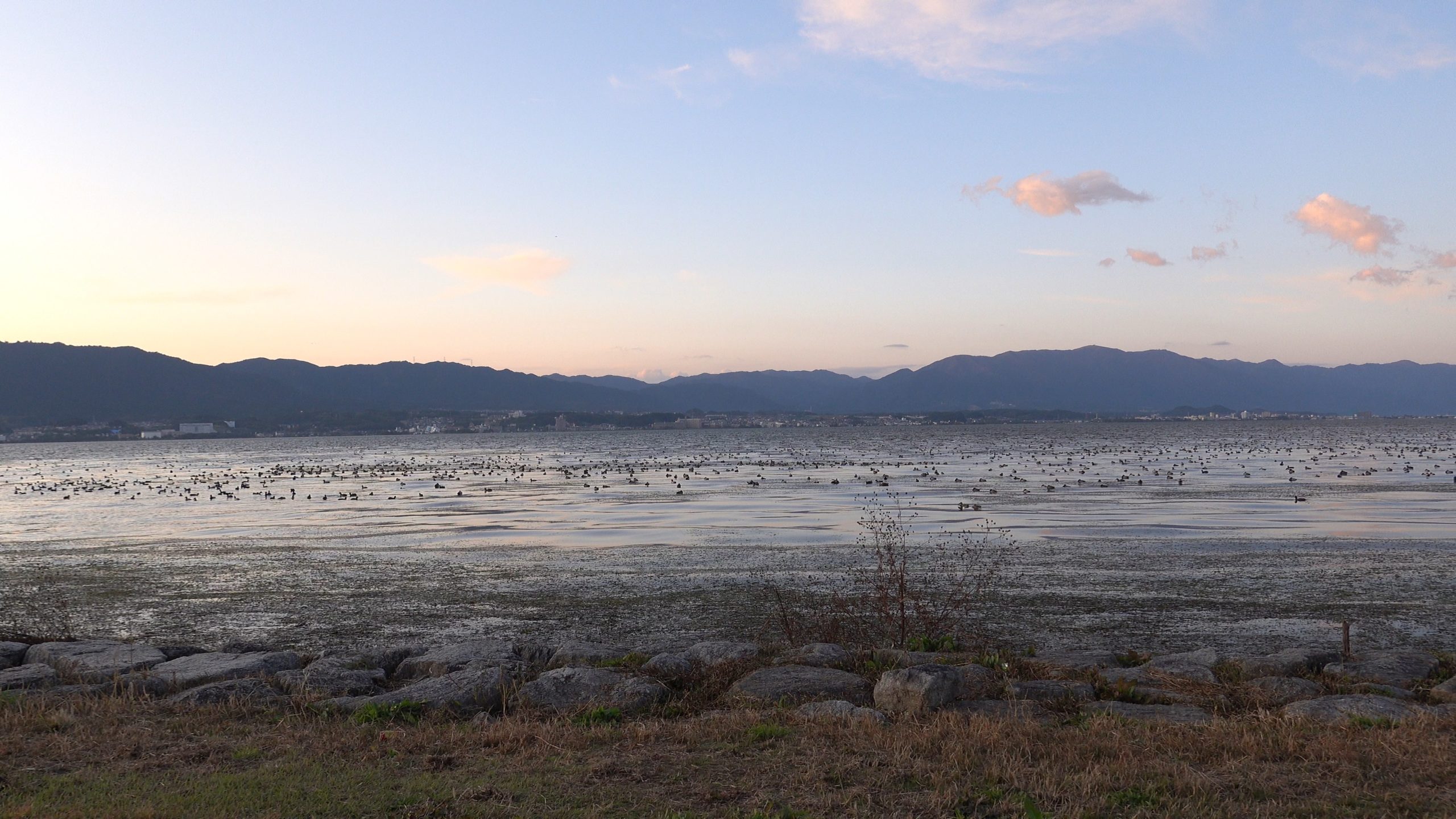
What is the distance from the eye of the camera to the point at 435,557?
23688 mm

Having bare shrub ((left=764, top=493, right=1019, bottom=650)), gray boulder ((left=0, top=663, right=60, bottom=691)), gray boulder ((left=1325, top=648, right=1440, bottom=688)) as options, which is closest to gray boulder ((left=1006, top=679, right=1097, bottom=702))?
bare shrub ((left=764, top=493, right=1019, bottom=650))

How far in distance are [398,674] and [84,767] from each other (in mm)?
4255

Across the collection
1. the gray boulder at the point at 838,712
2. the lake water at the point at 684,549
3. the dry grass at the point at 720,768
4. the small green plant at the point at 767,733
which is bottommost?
the lake water at the point at 684,549

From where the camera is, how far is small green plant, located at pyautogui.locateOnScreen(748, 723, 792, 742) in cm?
827

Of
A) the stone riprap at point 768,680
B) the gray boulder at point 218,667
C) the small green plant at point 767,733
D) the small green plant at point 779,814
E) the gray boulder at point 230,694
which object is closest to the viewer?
the small green plant at point 779,814

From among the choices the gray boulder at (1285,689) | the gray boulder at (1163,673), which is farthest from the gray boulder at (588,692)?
the gray boulder at (1285,689)

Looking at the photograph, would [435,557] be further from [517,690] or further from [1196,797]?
[1196,797]

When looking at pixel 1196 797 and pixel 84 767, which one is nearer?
pixel 1196 797

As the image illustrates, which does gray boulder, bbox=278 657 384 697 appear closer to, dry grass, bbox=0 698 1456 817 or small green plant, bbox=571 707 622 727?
dry grass, bbox=0 698 1456 817

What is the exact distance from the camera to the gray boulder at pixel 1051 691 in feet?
32.2

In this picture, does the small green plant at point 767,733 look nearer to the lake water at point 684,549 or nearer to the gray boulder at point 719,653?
the gray boulder at point 719,653

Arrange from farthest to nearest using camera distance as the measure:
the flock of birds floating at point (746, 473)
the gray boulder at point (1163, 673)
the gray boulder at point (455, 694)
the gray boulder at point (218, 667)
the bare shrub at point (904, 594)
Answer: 1. the flock of birds floating at point (746, 473)
2. the bare shrub at point (904, 594)
3. the gray boulder at point (218, 667)
4. the gray boulder at point (1163, 673)
5. the gray boulder at point (455, 694)

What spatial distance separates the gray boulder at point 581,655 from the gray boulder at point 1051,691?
466cm

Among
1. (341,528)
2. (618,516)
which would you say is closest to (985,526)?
(618,516)
